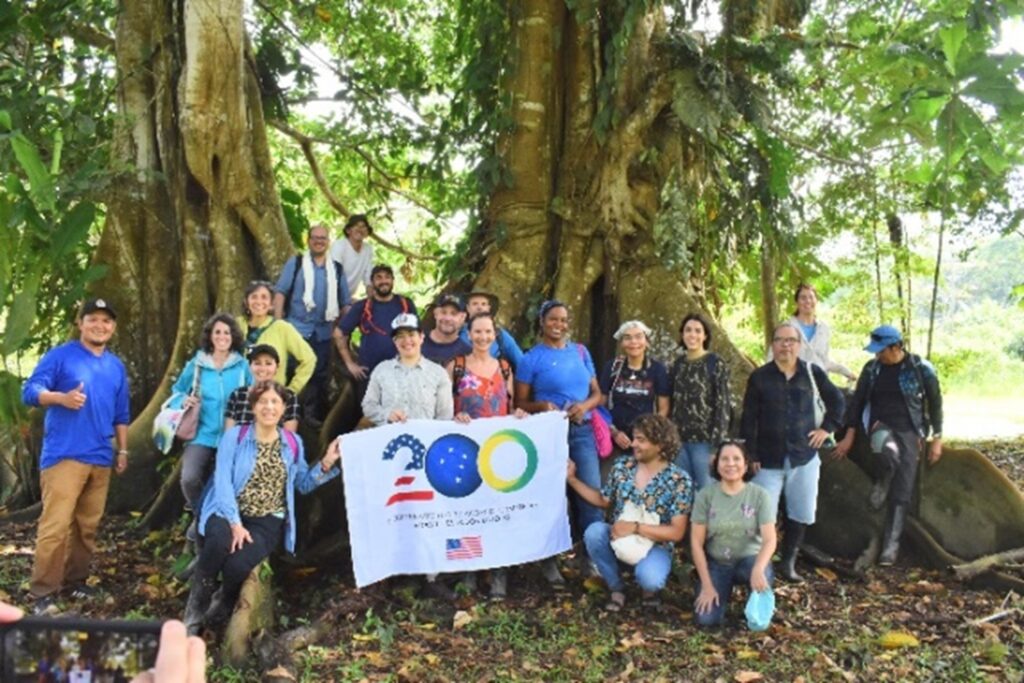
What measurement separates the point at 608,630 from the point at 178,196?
562cm

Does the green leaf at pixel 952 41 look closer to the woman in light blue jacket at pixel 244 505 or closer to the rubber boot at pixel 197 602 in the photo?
the woman in light blue jacket at pixel 244 505

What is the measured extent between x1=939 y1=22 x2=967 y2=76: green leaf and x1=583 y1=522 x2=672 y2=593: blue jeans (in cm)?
362

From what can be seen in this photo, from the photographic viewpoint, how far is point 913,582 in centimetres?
707

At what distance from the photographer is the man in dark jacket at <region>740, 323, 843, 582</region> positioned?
22.2 ft

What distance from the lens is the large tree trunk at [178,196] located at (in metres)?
8.44

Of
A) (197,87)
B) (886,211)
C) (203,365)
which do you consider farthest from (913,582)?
(197,87)

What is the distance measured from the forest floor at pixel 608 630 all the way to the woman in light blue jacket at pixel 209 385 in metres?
0.89

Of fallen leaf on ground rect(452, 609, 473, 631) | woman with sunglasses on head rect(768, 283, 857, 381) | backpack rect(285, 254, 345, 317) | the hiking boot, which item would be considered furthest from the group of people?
backpack rect(285, 254, 345, 317)

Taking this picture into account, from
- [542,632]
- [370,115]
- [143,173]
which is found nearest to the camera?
[542,632]

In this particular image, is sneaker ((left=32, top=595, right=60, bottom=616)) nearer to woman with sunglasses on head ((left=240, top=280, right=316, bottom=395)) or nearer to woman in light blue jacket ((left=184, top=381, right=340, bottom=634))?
woman in light blue jacket ((left=184, top=381, right=340, bottom=634))

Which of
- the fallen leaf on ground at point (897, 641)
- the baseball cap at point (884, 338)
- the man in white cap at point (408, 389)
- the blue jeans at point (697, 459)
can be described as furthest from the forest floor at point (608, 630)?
the baseball cap at point (884, 338)

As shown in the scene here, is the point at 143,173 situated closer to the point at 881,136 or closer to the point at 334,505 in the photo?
the point at 334,505

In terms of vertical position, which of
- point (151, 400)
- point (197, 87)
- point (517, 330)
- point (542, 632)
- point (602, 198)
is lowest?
point (542, 632)

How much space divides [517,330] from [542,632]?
3.07 meters
